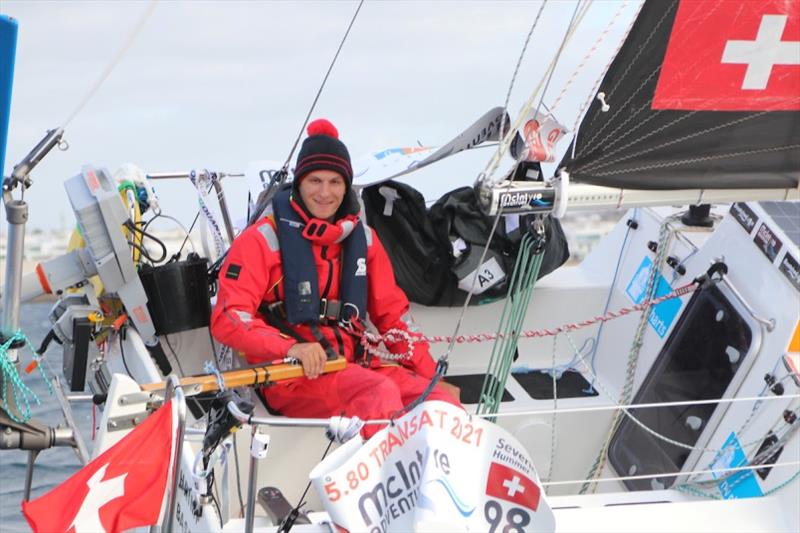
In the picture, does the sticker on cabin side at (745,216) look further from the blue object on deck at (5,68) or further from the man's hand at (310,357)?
the blue object on deck at (5,68)

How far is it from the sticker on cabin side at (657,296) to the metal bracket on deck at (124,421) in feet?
6.87

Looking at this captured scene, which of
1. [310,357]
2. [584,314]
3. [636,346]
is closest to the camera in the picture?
[310,357]

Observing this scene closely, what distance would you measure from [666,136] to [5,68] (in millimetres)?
1702

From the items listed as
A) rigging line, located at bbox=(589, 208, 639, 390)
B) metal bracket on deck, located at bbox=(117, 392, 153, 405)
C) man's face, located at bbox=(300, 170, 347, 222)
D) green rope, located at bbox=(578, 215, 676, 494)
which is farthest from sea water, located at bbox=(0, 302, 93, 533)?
rigging line, located at bbox=(589, 208, 639, 390)

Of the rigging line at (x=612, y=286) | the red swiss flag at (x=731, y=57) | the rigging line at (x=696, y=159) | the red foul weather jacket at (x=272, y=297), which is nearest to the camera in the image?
the red swiss flag at (x=731, y=57)

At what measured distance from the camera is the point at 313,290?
3.28 meters

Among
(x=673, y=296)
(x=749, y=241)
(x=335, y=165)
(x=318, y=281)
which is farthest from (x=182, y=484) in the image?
(x=749, y=241)

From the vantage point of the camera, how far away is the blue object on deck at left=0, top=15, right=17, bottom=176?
2449 mm

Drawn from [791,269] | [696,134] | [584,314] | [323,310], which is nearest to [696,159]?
[696,134]

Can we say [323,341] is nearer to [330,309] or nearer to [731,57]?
[330,309]

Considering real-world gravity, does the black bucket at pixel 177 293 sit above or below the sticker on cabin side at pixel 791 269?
below

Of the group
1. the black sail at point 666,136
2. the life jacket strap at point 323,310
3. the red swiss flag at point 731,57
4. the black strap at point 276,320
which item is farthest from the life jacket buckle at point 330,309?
the red swiss flag at point 731,57

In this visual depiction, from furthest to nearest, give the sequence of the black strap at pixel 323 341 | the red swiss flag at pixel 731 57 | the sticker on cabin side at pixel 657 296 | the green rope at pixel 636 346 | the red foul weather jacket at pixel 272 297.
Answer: the sticker on cabin side at pixel 657 296 < the green rope at pixel 636 346 < the red foul weather jacket at pixel 272 297 < the black strap at pixel 323 341 < the red swiss flag at pixel 731 57

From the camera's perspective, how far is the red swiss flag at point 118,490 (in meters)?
2.25
